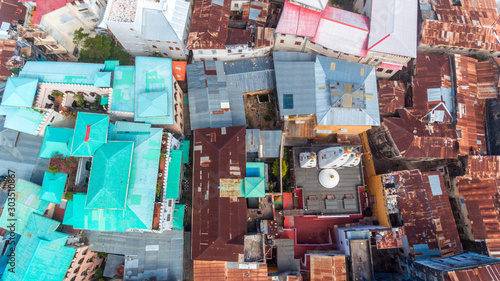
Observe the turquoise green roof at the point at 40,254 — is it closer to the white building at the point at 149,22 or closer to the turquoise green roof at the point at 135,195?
the turquoise green roof at the point at 135,195

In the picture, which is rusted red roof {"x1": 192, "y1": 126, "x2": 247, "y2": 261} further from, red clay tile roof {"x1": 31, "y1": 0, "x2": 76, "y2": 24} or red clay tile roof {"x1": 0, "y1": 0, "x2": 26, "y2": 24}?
red clay tile roof {"x1": 0, "y1": 0, "x2": 26, "y2": 24}

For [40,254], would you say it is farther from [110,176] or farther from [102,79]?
[102,79]

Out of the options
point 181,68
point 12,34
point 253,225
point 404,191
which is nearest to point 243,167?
point 253,225

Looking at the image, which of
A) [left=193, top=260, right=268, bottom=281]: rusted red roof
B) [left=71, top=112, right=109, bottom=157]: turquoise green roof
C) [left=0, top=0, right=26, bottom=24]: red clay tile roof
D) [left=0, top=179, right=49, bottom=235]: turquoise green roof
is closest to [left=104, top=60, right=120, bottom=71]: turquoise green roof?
[left=71, top=112, right=109, bottom=157]: turquoise green roof

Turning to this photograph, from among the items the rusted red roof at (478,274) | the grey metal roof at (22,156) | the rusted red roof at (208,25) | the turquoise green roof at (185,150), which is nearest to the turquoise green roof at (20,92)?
the grey metal roof at (22,156)

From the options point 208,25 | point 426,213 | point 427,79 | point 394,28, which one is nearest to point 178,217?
point 208,25
